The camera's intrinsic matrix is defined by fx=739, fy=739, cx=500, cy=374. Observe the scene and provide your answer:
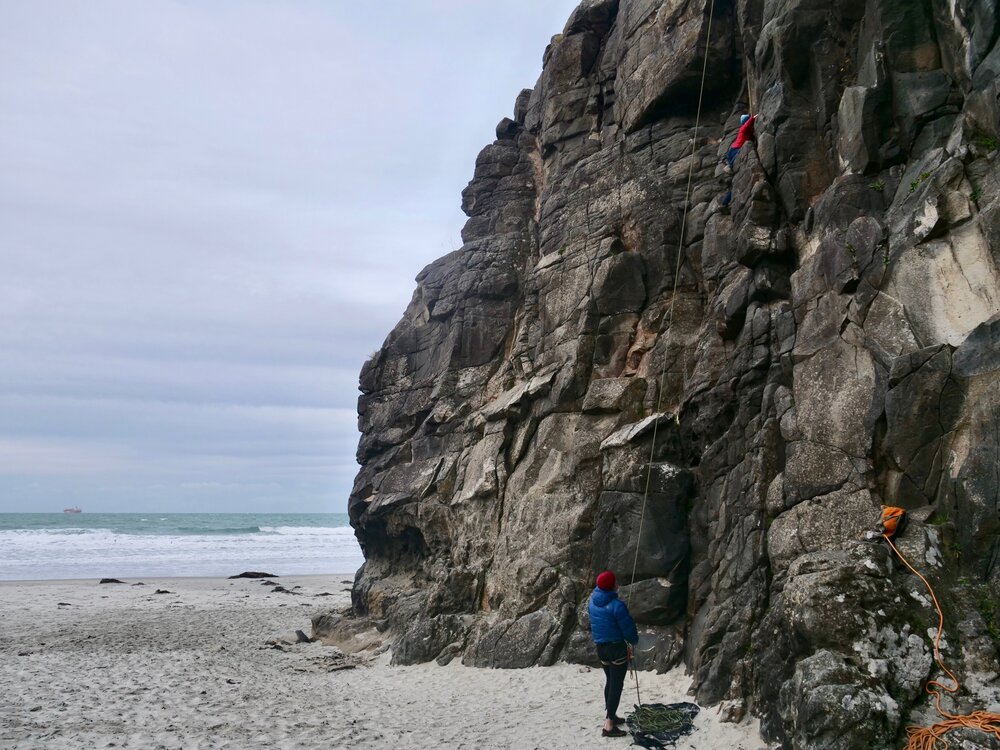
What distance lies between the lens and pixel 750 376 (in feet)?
42.4

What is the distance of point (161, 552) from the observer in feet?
→ 192

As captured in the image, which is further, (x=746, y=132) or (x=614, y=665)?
(x=746, y=132)

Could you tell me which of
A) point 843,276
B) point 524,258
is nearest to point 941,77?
point 843,276

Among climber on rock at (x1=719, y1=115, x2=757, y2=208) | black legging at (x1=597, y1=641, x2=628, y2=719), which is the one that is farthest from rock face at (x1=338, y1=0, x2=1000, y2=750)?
black legging at (x1=597, y1=641, x2=628, y2=719)

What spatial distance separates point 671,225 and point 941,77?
772cm

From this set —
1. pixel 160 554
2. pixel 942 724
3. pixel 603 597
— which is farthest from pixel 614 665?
pixel 160 554

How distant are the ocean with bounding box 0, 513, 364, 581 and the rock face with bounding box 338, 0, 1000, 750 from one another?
29.7m

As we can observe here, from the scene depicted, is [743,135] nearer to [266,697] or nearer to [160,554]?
[266,697]

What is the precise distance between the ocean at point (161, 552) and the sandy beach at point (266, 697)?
85.7 feet

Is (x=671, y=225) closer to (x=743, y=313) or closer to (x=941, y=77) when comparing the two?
(x=743, y=313)

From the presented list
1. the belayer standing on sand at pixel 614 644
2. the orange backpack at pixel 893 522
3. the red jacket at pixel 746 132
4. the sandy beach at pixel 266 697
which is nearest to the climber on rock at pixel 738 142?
the red jacket at pixel 746 132

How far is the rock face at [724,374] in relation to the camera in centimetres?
873

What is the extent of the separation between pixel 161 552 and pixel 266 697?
50.2 m

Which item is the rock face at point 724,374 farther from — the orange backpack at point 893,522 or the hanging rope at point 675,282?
the orange backpack at point 893,522
